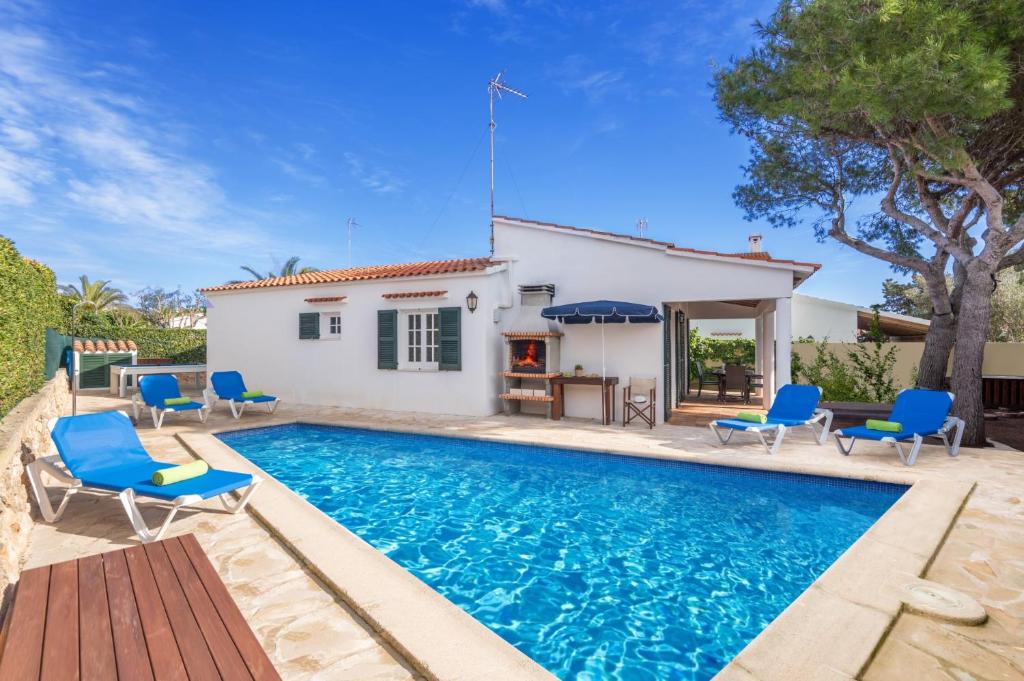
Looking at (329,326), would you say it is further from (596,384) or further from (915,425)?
(915,425)

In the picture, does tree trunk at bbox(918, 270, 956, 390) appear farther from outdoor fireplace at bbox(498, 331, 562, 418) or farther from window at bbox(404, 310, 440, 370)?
window at bbox(404, 310, 440, 370)

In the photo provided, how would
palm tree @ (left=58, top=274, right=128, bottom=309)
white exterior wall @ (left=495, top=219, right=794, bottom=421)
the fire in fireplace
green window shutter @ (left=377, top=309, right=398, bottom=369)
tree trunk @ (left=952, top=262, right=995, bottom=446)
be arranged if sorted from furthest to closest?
palm tree @ (left=58, top=274, right=128, bottom=309), green window shutter @ (left=377, top=309, right=398, bottom=369), the fire in fireplace, white exterior wall @ (left=495, top=219, right=794, bottom=421), tree trunk @ (left=952, top=262, right=995, bottom=446)

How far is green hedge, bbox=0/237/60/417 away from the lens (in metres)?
4.84

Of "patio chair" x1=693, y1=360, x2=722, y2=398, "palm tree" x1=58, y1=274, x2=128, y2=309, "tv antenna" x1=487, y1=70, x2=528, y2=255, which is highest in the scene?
"tv antenna" x1=487, y1=70, x2=528, y2=255

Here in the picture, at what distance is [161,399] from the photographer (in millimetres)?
10508

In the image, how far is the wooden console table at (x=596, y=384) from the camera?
10.8 meters

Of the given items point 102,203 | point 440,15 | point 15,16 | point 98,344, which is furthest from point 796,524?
point 102,203

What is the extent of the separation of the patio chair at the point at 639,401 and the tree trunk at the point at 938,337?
6.55m

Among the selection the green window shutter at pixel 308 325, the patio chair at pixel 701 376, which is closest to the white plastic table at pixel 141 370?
the green window shutter at pixel 308 325

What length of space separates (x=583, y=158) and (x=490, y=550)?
66.2ft

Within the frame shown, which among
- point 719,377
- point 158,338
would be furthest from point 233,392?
point 158,338

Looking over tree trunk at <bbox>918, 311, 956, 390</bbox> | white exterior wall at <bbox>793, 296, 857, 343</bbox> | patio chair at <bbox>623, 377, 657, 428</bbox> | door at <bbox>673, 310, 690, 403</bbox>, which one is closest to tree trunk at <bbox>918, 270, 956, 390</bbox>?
tree trunk at <bbox>918, 311, 956, 390</bbox>

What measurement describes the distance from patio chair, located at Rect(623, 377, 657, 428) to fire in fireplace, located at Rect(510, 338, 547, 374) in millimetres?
2095

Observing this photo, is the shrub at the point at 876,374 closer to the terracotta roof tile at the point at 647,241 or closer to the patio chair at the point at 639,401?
the terracotta roof tile at the point at 647,241
